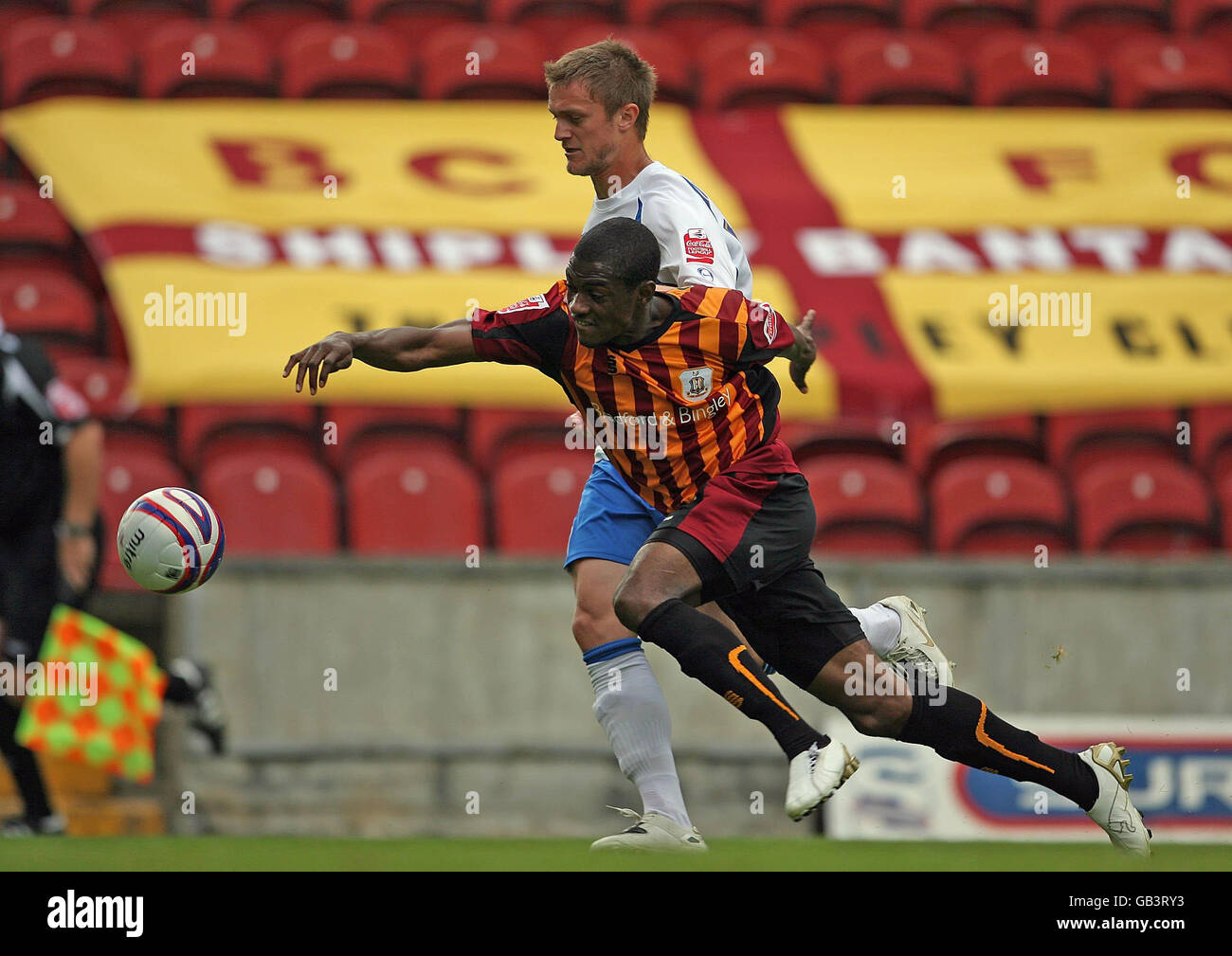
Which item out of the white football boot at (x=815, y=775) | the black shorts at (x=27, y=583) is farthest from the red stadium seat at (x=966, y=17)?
the white football boot at (x=815, y=775)

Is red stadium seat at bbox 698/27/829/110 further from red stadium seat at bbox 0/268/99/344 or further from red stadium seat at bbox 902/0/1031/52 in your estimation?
red stadium seat at bbox 0/268/99/344

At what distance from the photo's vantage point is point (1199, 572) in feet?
25.5

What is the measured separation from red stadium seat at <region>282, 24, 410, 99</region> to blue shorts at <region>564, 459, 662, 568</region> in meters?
6.97

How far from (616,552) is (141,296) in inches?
200

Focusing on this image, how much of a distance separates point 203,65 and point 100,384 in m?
2.86

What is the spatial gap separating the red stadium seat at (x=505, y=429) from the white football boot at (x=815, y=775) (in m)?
5.00

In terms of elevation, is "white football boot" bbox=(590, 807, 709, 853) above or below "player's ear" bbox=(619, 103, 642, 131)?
below

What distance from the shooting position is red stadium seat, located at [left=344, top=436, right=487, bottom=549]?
8500mm

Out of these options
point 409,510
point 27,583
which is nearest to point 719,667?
point 27,583

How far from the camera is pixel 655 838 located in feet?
15.2

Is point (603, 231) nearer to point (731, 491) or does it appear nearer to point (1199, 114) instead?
point (731, 491)

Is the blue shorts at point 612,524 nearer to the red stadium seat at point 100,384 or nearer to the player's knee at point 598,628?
the player's knee at point 598,628

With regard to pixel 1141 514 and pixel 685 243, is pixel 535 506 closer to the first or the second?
pixel 1141 514

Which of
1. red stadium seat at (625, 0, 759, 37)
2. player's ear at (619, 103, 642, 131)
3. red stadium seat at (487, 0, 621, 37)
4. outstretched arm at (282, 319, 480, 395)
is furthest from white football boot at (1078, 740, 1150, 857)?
red stadium seat at (625, 0, 759, 37)
